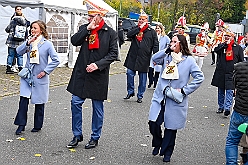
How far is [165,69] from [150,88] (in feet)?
24.4

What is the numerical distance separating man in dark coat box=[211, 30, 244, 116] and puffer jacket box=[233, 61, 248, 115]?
413 cm

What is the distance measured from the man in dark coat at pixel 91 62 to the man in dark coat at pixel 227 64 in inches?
156

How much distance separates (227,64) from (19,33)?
634cm

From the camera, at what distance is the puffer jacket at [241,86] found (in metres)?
5.65

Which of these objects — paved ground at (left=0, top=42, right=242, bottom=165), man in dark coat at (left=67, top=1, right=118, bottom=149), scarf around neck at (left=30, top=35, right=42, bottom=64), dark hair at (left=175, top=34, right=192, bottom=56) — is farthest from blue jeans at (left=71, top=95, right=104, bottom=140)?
dark hair at (left=175, top=34, right=192, bottom=56)

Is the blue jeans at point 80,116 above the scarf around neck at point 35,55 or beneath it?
beneath

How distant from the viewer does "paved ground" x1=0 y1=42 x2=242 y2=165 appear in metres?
6.41

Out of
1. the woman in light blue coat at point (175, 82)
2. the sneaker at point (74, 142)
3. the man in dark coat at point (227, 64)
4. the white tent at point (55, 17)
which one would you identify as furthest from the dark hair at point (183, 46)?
the white tent at point (55, 17)

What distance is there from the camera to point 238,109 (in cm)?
578

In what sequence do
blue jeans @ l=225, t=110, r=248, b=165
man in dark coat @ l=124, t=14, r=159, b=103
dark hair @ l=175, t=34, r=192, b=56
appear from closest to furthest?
1. blue jeans @ l=225, t=110, r=248, b=165
2. dark hair @ l=175, t=34, r=192, b=56
3. man in dark coat @ l=124, t=14, r=159, b=103

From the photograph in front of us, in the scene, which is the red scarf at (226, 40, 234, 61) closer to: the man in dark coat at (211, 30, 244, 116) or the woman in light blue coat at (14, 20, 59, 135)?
the man in dark coat at (211, 30, 244, 116)

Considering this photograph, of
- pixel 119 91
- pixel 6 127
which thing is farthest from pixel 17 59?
pixel 6 127

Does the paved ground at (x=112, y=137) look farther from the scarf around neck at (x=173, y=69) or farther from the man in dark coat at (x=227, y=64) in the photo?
the scarf around neck at (x=173, y=69)

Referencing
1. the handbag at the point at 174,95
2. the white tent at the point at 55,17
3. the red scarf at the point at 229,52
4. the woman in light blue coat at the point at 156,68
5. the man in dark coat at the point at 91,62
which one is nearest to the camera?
the handbag at the point at 174,95
